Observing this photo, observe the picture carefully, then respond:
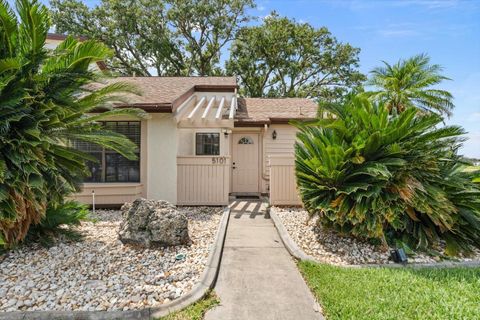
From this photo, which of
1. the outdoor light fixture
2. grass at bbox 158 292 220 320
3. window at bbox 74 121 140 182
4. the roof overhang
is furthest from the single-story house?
grass at bbox 158 292 220 320

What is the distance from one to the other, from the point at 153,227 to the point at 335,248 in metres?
3.84

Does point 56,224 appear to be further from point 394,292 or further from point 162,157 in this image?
point 394,292

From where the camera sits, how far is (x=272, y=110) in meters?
14.4

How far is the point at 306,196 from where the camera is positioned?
661 centimetres

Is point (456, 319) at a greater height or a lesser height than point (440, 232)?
lesser

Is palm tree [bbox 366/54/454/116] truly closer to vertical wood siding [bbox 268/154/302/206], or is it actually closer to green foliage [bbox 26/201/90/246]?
vertical wood siding [bbox 268/154/302/206]

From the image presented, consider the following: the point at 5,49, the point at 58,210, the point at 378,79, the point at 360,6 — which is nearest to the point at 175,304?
the point at 58,210

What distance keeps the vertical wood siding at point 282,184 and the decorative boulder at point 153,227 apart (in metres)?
4.23

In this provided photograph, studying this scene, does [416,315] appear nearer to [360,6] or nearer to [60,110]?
[60,110]

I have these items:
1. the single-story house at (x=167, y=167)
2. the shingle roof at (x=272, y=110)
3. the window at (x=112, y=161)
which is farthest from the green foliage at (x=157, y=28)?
the window at (x=112, y=161)

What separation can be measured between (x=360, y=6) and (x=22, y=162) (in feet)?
32.4

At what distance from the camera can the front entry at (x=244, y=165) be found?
1303cm

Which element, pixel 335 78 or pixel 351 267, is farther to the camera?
pixel 335 78

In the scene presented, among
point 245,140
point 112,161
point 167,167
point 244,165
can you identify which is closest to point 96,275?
point 167,167
